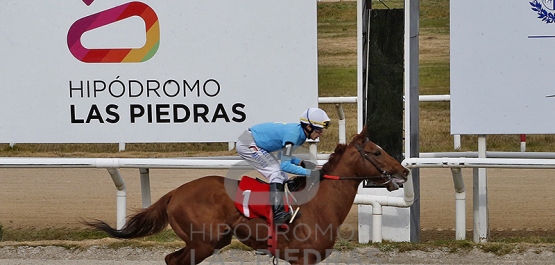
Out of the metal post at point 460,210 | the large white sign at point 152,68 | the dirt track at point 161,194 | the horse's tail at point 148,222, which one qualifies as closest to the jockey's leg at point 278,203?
the horse's tail at point 148,222

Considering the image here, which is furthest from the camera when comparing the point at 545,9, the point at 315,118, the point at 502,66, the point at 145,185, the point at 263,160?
Result: the point at 145,185

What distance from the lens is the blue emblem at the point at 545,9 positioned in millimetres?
7531

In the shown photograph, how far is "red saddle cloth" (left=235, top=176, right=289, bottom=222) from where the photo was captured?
618 centimetres

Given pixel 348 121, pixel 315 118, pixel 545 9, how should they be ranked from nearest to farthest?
pixel 315 118 < pixel 545 9 < pixel 348 121

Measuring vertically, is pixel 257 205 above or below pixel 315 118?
below

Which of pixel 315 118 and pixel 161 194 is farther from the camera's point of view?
pixel 161 194

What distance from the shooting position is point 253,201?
6.19 metres

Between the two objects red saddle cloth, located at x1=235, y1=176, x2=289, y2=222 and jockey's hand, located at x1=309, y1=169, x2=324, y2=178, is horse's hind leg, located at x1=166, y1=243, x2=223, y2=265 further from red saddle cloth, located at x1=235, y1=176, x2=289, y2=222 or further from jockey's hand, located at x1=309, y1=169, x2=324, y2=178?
jockey's hand, located at x1=309, y1=169, x2=324, y2=178

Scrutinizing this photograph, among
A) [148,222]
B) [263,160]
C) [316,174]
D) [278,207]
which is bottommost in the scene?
[148,222]

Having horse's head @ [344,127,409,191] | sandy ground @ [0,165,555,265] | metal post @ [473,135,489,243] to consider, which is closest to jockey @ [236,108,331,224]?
horse's head @ [344,127,409,191]

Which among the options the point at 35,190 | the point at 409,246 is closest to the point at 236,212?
the point at 409,246

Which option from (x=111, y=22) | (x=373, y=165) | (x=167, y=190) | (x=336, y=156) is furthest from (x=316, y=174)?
(x=167, y=190)

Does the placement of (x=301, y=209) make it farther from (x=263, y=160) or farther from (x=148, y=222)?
(x=148, y=222)

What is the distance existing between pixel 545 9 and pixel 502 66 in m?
0.61
